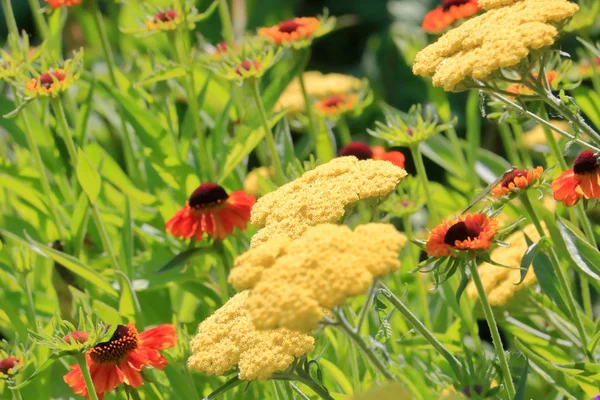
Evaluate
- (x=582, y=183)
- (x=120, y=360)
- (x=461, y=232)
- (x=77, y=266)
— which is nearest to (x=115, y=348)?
(x=120, y=360)

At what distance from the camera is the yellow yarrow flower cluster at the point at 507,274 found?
1.10 m

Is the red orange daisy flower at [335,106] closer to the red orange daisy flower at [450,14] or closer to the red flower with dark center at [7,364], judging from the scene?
the red orange daisy flower at [450,14]

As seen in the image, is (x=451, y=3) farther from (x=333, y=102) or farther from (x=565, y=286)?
(x=565, y=286)

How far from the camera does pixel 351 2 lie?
295cm

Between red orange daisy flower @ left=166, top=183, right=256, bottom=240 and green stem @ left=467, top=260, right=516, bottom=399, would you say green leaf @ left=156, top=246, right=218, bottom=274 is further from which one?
green stem @ left=467, top=260, right=516, bottom=399

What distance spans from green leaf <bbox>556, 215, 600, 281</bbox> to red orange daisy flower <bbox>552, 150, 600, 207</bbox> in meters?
0.04

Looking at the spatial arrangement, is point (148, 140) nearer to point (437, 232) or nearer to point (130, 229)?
point (130, 229)

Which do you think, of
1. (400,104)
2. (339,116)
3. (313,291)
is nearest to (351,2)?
(400,104)

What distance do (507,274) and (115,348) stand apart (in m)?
0.45

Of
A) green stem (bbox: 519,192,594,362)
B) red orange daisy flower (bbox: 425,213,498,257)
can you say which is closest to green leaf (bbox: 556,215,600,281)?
green stem (bbox: 519,192,594,362)

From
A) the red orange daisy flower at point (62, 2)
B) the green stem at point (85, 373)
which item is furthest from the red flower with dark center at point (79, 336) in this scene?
the red orange daisy flower at point (62, 2)

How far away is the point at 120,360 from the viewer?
975 mm

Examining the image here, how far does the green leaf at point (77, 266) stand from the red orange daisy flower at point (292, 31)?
0.38 m

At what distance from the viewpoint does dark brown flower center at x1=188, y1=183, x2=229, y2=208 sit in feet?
3.81
